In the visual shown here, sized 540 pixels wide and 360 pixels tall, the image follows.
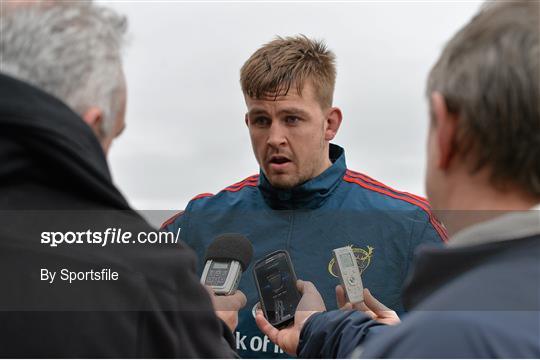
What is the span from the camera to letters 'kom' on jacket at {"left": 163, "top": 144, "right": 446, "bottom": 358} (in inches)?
139

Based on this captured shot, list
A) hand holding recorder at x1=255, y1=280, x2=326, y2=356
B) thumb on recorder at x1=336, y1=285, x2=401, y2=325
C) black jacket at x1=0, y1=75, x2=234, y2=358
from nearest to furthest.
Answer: black jacket at x1=0, y1=75, x2=234, y2=358 → hand holding recorder at x1=255, y1=280, x2=326, y2=356 → thumb on recorder at x1=336, y1=285, x2=401, y2=325

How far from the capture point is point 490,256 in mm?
1271

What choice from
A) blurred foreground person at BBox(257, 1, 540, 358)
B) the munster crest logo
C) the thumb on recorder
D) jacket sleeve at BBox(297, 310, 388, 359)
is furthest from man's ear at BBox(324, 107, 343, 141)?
blurred foreground person at BBox(257, 1, 540, 358)

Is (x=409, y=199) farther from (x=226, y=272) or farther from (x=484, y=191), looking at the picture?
(x=484, y=191)

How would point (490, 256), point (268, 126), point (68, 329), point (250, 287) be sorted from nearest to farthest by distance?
point (490, 256) → point (68, 329) → point (250, 287) → point (268, 126)

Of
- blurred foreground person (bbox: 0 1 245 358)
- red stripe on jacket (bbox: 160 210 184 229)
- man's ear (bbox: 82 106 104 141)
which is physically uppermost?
man's ear (bbox: 82 106 104 141)

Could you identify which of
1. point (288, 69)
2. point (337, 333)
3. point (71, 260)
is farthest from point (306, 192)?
point (71, 260)

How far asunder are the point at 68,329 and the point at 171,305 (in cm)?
21

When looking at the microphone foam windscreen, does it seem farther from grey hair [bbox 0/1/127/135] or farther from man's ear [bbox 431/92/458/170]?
man's ear [bbox 431/92/458/170]

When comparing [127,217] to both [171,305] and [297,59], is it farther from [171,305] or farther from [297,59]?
[297,59]

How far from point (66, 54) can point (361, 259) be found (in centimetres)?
210

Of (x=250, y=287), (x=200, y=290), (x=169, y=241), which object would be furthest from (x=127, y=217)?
(x=250, y=287)

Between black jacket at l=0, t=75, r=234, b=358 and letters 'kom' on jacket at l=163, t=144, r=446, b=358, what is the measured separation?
1782mm

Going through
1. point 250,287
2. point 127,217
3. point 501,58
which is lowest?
point 250,287
